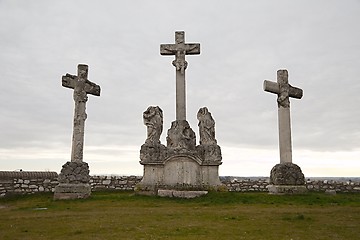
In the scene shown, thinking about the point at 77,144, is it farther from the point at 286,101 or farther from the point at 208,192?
the point at 286,101

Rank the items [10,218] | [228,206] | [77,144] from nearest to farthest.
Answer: [10,218] < [228,206] < [77,144]

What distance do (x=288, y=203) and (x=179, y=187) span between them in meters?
4.39

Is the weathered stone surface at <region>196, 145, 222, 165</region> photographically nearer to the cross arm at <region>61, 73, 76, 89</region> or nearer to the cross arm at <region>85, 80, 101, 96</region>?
the cross arm at <region>85, 80, 101, 96</region>

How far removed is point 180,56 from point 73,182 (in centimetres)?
720

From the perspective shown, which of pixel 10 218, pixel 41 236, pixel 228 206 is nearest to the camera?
pixel 41 236

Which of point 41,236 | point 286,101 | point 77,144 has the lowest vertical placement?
point 41,236

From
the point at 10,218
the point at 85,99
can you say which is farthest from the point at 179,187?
the point at 10,218

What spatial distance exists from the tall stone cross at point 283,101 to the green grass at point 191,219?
266 centimetres

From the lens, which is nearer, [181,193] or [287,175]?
[181,193]

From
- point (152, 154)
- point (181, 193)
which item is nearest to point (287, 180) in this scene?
point (181, 193)

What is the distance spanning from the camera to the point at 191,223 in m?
8.38

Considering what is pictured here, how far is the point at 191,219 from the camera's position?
29.5 feet

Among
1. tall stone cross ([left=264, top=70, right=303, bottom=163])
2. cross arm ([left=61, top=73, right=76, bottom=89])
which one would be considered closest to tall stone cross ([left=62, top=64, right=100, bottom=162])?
cross arm ([left=61, top=73, right=76, bottom=89])

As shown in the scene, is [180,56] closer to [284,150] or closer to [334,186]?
[284,150]
